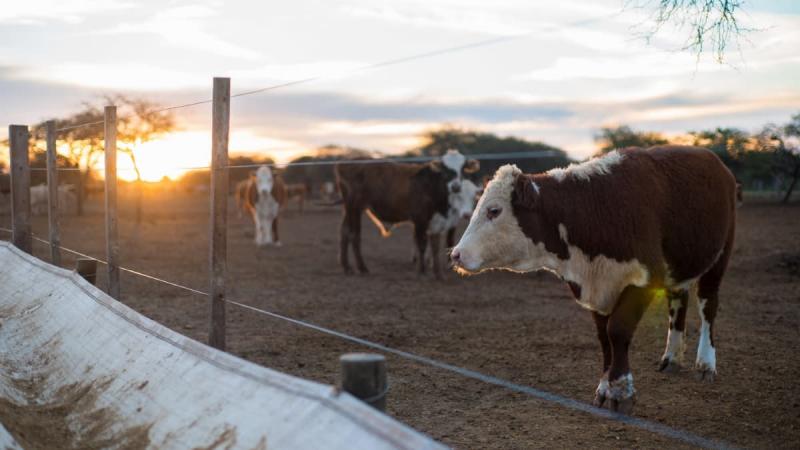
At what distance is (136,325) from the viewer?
4.15 m

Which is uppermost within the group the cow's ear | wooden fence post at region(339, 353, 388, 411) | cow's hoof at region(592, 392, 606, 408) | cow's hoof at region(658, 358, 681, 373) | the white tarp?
the cow's ear

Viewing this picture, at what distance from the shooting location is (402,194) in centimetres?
1255

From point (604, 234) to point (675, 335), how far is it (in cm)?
156

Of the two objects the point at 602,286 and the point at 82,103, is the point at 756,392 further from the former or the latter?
the point at 82,103

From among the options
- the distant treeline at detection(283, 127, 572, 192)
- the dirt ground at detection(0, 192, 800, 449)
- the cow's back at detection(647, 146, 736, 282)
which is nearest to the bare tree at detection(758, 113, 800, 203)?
the dirt ground at detection(0, 192, 800, 449)

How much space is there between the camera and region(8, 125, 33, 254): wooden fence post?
Answer: 27.9 feet

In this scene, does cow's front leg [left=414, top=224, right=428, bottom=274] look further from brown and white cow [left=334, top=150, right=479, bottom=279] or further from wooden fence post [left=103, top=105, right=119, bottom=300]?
wooden fence post [left=103, top=105, right=119, bottom=300]

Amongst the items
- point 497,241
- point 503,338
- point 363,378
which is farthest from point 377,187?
point 363,378

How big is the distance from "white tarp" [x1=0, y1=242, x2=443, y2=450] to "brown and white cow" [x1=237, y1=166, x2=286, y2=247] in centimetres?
1126

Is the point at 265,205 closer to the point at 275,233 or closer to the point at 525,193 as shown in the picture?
the point at 275,233

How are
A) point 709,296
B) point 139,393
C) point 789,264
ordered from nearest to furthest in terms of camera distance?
point 139,393, point 709,296, point 789,264

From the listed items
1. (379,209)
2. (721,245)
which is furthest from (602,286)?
(379,209)

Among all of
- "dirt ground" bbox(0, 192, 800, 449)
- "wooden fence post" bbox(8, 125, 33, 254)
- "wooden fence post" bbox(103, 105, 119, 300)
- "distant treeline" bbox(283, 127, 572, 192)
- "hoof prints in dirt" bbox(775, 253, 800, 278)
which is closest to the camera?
"dirt ground" bbox(0, 192, 800, 449)

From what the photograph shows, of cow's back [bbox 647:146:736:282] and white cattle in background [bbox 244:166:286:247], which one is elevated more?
cow's back [bbox 647:146:736:282]
